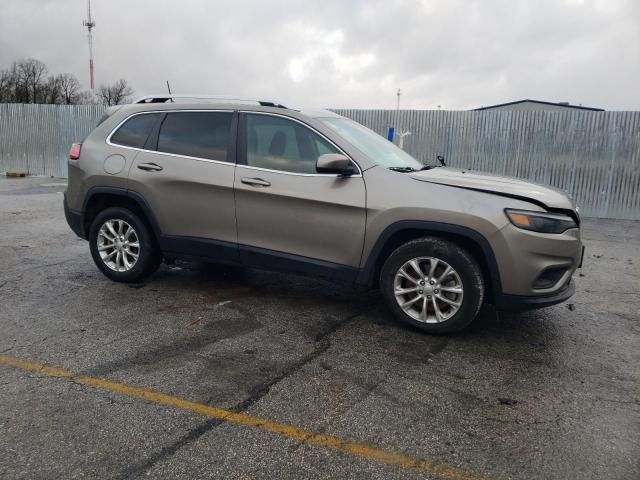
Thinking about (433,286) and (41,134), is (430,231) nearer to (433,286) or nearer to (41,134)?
(433,286)

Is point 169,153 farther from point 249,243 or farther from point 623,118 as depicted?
point 623,118

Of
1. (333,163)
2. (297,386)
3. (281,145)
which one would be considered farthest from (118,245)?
(297,386)

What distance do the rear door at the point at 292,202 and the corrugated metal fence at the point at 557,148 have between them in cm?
992

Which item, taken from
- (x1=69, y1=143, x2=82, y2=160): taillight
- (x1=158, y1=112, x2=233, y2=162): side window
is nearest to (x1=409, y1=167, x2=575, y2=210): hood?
(x1=158, y1=112, x2=233, y2=162): side window

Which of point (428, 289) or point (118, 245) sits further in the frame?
point (118, 245)

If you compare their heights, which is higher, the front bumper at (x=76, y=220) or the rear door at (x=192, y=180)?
the rear door at (x=192, y=180)

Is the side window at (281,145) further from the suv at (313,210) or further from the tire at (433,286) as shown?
the tire at (433,286)

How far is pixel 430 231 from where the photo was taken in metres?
4.23

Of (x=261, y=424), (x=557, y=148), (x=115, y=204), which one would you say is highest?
(x=557, y=148)

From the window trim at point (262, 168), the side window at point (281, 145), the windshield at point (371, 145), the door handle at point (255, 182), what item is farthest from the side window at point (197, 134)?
the windshield at point (371, 145)

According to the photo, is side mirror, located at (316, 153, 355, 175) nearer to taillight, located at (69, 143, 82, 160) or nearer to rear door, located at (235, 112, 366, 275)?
rear door, located at (235, 112, 366, 275)

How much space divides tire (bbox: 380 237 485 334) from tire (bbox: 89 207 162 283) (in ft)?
7.97

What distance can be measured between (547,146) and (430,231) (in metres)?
10.1

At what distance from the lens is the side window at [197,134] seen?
195 inches
